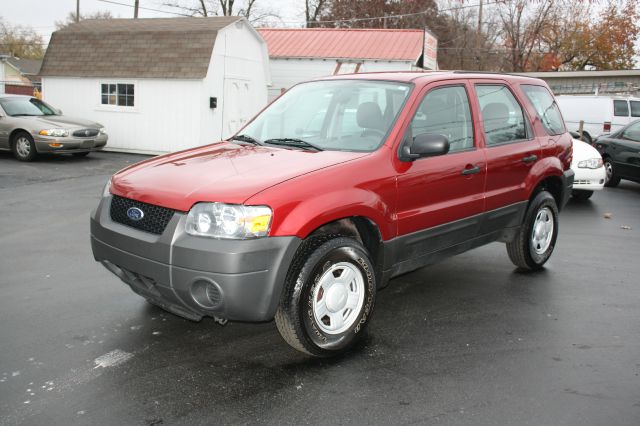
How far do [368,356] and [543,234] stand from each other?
3.02 m

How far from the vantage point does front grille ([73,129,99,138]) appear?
1500 cm

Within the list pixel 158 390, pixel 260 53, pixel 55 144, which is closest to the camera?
pixel 158 390

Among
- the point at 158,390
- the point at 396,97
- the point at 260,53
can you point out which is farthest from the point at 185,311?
the point at 260,53

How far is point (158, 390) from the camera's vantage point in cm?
354

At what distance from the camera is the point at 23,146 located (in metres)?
14.8

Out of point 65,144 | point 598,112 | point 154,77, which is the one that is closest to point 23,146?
point 65,144

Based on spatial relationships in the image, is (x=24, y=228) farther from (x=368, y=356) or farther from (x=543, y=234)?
(x=543, y=234)

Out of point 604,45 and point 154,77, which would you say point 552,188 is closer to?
point 154,77

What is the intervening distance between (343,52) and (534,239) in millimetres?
19025

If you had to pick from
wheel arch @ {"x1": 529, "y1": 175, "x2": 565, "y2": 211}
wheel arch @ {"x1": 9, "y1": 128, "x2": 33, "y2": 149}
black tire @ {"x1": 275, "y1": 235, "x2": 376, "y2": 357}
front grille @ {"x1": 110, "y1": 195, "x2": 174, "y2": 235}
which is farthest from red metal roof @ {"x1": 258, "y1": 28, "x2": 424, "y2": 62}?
front grille @ {"x1": 110, "y1": 195, "x2": 174, "y2": 235}

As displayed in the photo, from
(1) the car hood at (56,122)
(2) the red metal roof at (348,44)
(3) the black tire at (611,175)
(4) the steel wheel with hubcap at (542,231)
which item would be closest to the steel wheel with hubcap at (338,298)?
(4) the steel wheel with hubcap at (542,231)

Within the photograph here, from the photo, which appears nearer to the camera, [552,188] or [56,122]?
[552,188]

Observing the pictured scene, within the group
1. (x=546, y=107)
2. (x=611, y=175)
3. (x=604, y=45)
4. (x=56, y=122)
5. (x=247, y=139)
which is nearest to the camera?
(x=247, y=139)

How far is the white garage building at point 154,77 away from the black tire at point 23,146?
3.70 meters
